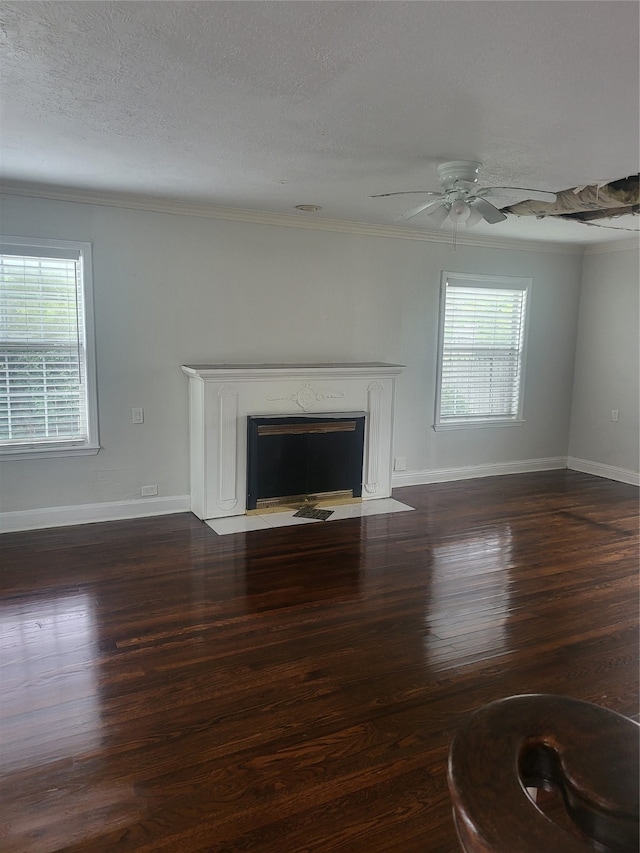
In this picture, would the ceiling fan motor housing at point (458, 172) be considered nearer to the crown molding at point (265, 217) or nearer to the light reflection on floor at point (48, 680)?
the crown molding at point (265, 217)

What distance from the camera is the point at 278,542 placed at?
4285 mm

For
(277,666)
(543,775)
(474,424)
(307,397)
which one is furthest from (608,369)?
(543,775)

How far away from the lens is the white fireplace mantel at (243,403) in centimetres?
464

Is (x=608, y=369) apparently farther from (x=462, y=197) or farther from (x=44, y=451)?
(x=44, y=451)

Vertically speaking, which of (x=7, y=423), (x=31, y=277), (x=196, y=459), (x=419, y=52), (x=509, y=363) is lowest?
(x=196, y=459)

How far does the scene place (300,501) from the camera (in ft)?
16.6

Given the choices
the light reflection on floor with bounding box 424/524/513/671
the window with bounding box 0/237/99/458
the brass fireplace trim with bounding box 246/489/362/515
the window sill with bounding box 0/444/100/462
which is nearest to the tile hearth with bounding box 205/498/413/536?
the brass fireplace trim with bounding box 246/489/362/515

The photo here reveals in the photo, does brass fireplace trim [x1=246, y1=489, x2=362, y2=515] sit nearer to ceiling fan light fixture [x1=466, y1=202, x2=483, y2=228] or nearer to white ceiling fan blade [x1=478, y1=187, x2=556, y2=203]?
ceiling fan light fixture [x1=466, y1=202, x2=483, y2=228]

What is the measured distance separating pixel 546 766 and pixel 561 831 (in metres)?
0.21

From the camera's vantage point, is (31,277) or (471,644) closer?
(471,644)

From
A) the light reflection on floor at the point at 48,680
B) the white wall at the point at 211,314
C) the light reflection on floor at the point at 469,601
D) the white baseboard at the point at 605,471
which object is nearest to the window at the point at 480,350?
the white wall at the point at 211,314

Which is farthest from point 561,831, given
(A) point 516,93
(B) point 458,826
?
(A) point 516,93

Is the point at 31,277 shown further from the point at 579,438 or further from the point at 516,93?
the point at 579,438

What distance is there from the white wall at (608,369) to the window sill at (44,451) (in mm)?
5216
